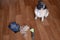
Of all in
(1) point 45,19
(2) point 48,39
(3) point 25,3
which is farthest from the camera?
(3) point 25,3

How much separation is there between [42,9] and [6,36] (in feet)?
2.37

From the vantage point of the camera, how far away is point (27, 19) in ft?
6.66

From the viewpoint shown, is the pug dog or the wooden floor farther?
the pug dog

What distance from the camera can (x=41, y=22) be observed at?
1.98 metres

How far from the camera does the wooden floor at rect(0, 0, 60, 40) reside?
1.77 metres

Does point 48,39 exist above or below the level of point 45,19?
below

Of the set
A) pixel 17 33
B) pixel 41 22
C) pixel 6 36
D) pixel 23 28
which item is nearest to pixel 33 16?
pixel 41 22

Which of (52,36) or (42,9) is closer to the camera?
(52,36)

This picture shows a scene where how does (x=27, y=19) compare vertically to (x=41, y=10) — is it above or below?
below

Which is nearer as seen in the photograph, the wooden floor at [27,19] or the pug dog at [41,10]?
the wooden floor at [27,19]

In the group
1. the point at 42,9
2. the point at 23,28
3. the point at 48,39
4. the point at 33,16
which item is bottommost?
the point at 48,39

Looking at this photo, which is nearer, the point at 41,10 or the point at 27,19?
the point at 41,10

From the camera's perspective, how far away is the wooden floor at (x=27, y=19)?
5.81 feet

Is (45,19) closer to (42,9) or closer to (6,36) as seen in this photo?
(42,9)
